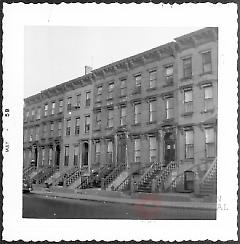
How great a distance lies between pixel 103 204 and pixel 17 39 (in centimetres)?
404

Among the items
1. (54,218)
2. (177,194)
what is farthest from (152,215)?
(54,218)

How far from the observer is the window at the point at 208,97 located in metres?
11.4

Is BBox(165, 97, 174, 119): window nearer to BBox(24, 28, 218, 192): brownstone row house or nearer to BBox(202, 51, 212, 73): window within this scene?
BBox(24, 28, 218, 192): brownstone row house

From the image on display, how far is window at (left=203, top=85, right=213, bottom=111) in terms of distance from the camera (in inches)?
448

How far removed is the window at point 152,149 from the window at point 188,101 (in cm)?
111

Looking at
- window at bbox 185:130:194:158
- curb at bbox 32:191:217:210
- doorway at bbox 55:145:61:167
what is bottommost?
curb at bbox 32:191:217:210

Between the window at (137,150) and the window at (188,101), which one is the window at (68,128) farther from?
the window at (188,101)

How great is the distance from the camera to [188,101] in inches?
466

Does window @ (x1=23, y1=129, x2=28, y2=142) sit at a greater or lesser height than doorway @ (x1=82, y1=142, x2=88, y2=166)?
greater

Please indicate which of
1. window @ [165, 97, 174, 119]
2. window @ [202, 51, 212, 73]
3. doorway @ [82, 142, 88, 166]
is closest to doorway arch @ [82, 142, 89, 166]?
doorway @ [82, 142, 88, 166]

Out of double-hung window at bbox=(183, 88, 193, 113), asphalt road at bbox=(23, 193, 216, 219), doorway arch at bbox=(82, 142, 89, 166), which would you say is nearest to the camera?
asphalt road at bbox=(23, 193, 216, 219)

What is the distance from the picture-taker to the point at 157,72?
491 inches

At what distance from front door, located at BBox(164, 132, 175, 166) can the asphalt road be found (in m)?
1.13

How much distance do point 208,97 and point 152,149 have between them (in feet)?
6.01
